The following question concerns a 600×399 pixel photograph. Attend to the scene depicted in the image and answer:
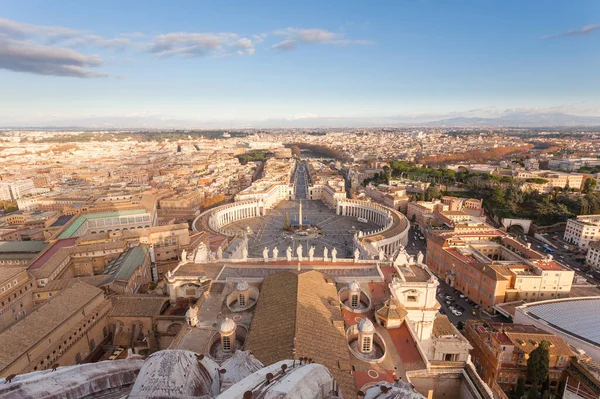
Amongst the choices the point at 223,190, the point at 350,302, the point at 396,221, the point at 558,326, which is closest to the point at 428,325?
the point at 350,302

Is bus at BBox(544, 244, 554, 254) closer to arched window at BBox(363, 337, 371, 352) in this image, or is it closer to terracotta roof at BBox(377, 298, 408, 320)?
terracotta roof at BBox(377, 298, 408, 320)

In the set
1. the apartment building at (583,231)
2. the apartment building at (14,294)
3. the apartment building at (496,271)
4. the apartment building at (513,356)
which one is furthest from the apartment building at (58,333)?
the apartment building at (583,231)

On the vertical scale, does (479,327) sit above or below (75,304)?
below

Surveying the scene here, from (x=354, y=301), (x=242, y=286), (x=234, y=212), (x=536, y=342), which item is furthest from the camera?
(x=234, y=212)

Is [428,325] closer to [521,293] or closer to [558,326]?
[558,326]

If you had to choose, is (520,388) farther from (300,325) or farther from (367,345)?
(300,325)

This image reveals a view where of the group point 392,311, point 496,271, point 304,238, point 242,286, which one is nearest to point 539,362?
point 392,311

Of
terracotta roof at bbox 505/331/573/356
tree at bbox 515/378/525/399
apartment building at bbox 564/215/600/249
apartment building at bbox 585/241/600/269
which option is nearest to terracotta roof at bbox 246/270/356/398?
tree at bbox 515/378/525/399
